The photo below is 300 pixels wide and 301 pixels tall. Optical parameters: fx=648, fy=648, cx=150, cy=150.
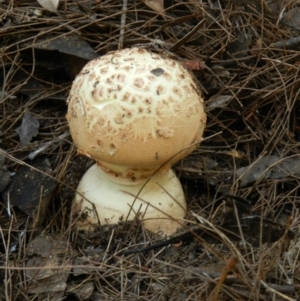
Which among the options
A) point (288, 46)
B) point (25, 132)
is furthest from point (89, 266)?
point (288, 46)

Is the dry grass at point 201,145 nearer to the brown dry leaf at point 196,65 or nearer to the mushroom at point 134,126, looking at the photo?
the brown dry leaf at point 196,65

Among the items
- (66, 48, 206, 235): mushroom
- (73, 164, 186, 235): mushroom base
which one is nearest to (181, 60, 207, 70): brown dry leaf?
(66, 48, 206, 235): mushroom

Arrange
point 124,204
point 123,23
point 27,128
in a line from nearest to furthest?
point 124,204 → point 27,128 → point 123,23

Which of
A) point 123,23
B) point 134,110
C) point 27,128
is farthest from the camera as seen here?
point 123,23

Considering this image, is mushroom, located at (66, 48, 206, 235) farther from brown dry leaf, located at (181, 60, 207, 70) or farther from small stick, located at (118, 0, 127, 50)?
small stick, located at (118, 0, 127, 50)

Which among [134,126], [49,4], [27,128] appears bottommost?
[27,128]

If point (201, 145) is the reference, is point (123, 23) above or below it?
above

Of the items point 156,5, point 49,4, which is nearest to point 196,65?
point 156,5

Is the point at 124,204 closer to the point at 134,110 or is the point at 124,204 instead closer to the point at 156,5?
the point at 134,110
